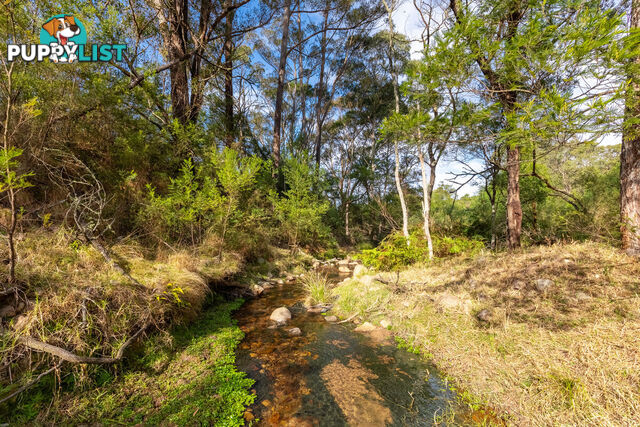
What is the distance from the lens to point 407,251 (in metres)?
7.29

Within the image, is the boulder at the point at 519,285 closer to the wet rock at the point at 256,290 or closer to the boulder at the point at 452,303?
the boulder at the point at 452,303

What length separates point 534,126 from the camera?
2.32 meters

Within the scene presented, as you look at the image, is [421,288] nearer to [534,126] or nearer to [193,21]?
[534,126]

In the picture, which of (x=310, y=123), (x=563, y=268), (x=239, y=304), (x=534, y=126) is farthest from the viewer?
(x=310, y=123)

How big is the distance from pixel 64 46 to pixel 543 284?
30.8 ft

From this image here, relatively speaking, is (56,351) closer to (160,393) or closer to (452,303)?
(160,393)

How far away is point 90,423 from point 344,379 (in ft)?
7.93

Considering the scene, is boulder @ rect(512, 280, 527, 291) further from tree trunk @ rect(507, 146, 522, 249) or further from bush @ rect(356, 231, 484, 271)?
bush @ rect(356, 231, 484, 271)

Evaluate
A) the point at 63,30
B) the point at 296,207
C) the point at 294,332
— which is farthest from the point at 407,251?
the point at 63,30

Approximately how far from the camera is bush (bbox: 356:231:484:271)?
707cm

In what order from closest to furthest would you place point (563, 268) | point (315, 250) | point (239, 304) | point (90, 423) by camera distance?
point (90, 423) → point (563, 268) → point (239, 304) → point (315, 250)

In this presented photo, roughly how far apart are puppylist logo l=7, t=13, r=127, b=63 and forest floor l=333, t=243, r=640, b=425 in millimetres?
7137

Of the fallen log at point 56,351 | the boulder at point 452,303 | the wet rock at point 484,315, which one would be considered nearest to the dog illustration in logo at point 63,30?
the fallen log at point 56,351

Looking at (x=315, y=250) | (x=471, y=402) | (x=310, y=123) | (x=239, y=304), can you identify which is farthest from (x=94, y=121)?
(x=310, y=123)
